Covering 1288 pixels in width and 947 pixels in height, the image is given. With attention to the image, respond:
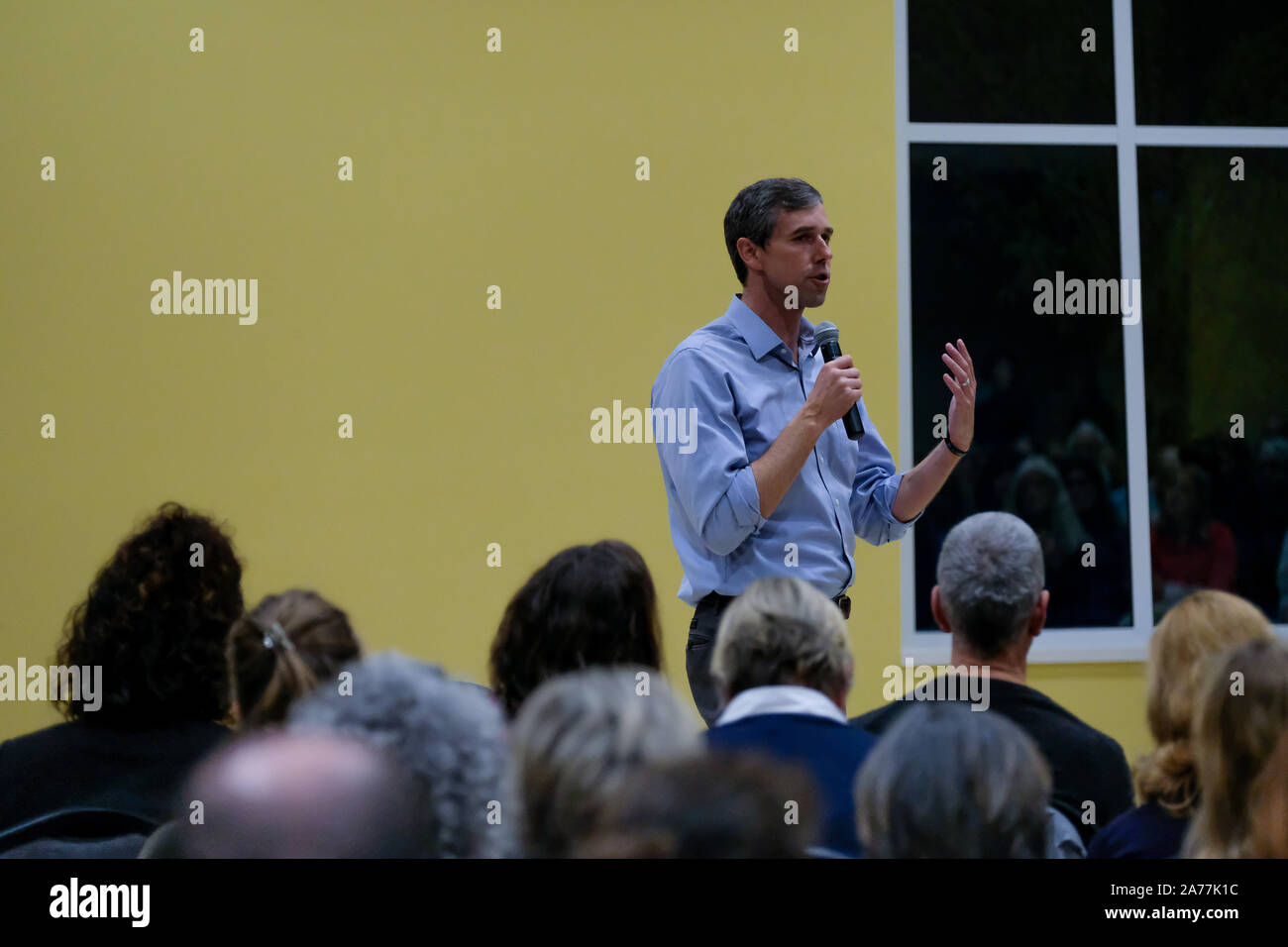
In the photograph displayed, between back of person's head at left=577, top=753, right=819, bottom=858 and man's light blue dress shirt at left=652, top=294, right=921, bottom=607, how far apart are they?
127cm

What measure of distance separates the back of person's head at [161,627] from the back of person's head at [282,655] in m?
0.19

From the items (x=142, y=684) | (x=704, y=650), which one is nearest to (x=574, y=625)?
(x=704, y=650)

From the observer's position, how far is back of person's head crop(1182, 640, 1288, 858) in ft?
4.10

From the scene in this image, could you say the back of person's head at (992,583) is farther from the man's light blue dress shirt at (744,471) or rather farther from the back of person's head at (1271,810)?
the back of person's head at (1271,810)

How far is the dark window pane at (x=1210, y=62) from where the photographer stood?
13.0 feet

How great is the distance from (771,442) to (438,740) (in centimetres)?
130

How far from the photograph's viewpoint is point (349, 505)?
359 cm

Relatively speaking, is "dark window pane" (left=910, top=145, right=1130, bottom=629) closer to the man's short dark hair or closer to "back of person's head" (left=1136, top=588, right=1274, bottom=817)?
the man's short dark hair

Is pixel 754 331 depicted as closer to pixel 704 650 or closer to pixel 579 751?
pixel 704 650

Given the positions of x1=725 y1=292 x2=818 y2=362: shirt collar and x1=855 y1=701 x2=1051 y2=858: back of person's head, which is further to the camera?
x1=725 y1=292 x2=818 y2=362: shirt collar

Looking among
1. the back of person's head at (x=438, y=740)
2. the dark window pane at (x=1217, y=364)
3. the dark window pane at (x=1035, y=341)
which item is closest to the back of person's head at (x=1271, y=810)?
the back of person's head at (x=438, y=740)

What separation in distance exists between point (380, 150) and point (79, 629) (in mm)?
2120

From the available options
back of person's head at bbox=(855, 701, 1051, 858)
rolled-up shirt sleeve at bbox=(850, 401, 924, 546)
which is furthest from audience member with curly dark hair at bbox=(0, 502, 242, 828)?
rolled-up shirt sleeve at bbox=(850, 401, 924, 546)

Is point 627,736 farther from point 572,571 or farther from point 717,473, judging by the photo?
point 717,473
